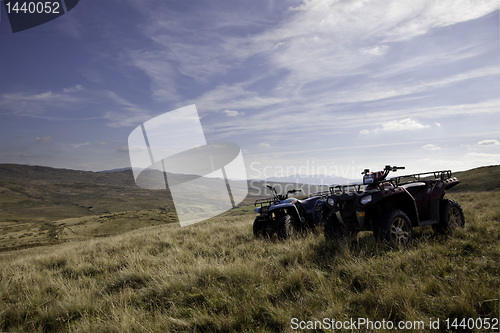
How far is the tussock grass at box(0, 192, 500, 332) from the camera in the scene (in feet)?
10.7

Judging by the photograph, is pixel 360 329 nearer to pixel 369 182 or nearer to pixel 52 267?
pixel 369 182

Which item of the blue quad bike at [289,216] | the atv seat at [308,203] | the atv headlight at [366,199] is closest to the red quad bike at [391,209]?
the atv headlight at [366,199]

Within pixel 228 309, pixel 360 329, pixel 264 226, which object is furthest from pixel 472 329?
pixel 264 226

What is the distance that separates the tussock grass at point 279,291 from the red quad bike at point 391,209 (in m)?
0.46

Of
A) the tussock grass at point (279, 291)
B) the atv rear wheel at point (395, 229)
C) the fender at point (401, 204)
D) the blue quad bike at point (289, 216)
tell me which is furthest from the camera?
the blue quad bike at point (289, 216)

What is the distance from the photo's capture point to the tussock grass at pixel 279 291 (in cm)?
325

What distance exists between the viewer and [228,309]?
361 cm

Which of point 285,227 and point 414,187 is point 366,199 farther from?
point 285,227

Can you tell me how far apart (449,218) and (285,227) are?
4270 mm

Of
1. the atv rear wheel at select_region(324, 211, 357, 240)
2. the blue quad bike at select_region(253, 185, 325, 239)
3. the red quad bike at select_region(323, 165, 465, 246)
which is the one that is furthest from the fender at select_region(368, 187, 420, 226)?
the blue quad bike at select_region(253, 185, 325, 239)

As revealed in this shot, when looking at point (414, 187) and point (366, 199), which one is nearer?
point (366, 199)

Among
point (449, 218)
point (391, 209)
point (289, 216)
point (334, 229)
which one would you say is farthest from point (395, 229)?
point (289, 216)

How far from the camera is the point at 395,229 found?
5695 mm

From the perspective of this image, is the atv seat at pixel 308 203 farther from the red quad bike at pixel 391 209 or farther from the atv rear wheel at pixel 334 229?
the atv rear wheel at pixel 334 229
